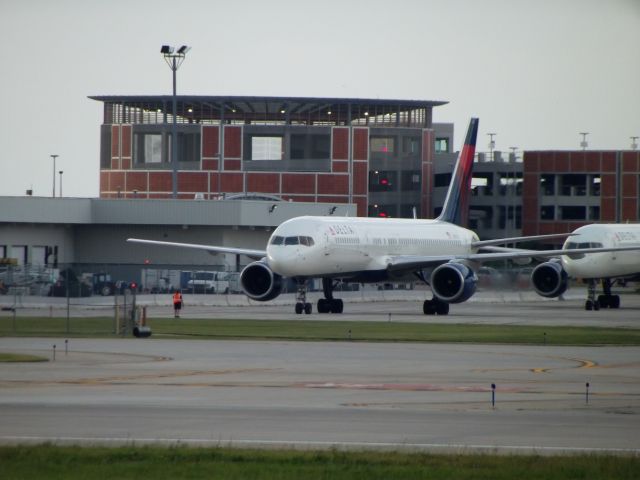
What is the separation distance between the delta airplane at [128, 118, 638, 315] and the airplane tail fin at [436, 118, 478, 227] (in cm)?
600

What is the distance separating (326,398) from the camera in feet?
78.8

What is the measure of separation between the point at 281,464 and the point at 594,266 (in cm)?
5349

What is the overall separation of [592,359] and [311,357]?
286 inches

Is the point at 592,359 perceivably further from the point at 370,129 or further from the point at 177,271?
the point at 370,129

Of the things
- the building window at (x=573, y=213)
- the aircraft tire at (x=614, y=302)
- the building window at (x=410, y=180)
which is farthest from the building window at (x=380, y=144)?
the aircraft tire at (x=614, y=302)

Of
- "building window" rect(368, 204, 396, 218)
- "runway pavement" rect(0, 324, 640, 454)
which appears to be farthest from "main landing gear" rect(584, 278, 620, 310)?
"building window" rect(368, 204, 396, 218)

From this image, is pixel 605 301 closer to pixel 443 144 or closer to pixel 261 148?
pixel 261 148

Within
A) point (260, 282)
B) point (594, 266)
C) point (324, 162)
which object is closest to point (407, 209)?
point (324, 162)

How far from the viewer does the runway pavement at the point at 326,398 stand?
19.0 metres

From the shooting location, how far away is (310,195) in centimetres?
11512

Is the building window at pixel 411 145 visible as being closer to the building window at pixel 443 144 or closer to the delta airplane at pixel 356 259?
the building window at pixel 443 144

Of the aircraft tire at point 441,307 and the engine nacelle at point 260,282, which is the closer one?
the aircraft tire at point 441,307

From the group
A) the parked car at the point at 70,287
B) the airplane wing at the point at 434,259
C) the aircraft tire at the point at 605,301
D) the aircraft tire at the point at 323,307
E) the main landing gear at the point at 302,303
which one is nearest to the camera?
the main landing gear at the point at 302,303

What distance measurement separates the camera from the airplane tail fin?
7319cm
